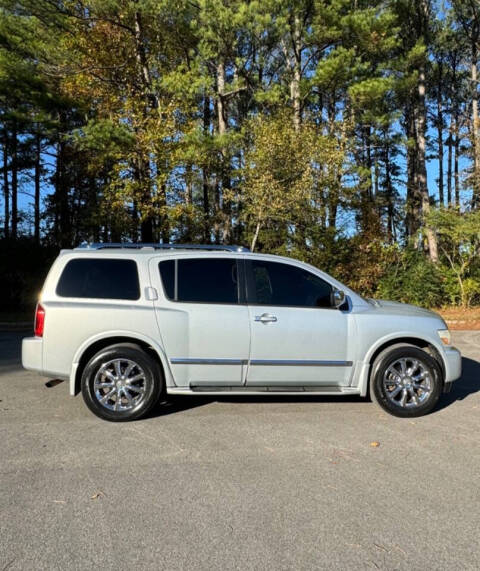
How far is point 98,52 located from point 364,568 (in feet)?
65.6

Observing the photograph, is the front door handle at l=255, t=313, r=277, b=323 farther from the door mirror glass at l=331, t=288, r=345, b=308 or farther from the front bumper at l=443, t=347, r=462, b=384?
the front bumper at l=443, t=347, r=462, b=384

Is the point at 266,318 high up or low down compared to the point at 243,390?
up

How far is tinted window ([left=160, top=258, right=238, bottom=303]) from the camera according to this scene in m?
4.53

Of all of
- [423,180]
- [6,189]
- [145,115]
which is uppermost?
[145,115]

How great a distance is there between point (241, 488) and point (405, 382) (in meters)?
2.44

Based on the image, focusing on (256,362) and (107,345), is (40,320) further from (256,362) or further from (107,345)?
(256,362)

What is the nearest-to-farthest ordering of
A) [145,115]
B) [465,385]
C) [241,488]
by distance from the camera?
1. [241,488]
2. [465,385]
3. [145,115]

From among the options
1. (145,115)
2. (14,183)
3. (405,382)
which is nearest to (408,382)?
(405,382)

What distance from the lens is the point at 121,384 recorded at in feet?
14.3

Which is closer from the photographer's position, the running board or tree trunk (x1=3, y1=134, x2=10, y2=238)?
the running board

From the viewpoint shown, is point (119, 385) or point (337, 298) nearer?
point (119, 385)

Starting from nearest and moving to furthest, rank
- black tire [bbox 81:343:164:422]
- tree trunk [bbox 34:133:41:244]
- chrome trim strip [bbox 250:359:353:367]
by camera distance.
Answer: black tire [bbox 81:343:164:422] → chrome trim strip [bbox 250:359:353:367] → tree trunk [bbox 34:133:41:244]

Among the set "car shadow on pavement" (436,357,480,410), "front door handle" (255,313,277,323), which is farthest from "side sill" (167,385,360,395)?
"car shadow on pavement" (436,357,480,410)

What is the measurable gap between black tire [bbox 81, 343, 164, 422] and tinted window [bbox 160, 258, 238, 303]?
77 cm
